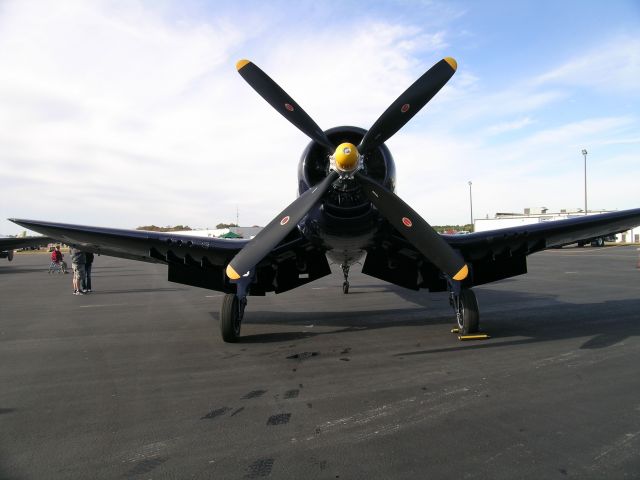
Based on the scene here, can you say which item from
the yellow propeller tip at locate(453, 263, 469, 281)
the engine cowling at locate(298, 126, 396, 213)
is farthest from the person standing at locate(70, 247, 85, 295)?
the yellow propeller tip at locate(453, 263, 469, 281)

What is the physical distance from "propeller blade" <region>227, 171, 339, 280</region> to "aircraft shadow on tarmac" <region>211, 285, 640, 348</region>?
1.86 m

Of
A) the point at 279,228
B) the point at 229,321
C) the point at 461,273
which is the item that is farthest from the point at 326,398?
the point at 229,321

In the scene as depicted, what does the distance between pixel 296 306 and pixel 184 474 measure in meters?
9.10

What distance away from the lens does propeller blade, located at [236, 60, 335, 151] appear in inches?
283

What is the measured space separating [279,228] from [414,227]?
7.04 feet

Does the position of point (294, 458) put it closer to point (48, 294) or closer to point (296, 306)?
point (296, 306)

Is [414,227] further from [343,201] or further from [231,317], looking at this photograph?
[231,317]

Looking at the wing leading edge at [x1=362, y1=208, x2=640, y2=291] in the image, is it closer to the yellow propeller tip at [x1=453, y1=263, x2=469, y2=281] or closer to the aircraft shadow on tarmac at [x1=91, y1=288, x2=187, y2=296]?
the yellow propeller tip at [x1=453, y1=263, x2=469, y2=281]

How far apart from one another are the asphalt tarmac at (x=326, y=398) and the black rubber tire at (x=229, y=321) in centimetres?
27

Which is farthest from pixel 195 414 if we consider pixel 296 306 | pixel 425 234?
pixel 296 306

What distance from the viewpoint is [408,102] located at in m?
7.01

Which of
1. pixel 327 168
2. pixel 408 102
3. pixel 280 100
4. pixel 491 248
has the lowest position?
pixel 491 248

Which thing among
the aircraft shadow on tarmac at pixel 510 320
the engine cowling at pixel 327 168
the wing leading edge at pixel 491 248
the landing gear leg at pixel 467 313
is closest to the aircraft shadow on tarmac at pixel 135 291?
the aircraft shadow on tarmac at pixel 510 320

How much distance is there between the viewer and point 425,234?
274 inches
